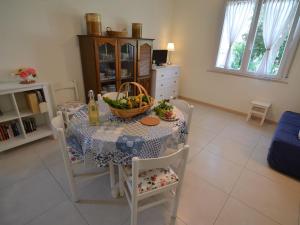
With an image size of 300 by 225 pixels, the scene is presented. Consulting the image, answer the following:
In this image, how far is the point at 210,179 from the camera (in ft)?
5.87

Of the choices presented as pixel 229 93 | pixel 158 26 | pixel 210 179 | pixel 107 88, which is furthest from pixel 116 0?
pixel 210 179

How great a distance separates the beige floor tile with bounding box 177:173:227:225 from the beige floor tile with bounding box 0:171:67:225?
1102mm

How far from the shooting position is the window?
2637 mm

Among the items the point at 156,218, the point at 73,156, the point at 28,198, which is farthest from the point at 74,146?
the point at 156,218

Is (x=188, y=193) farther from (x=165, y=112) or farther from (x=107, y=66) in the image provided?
(x=107, y=66)

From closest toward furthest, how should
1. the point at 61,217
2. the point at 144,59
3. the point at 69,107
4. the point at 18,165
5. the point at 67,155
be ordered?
the point at 67,155 → the point at 61,217 → the point at 18,165 → the point at 69,107 → the point at 144,59

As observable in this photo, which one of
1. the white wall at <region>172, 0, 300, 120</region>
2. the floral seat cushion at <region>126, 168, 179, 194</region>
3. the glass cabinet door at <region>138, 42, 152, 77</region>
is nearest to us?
the floral seat cushion at <region>126, 168, 179, 194</region>

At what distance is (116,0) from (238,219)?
135 inches

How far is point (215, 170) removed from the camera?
192 cm

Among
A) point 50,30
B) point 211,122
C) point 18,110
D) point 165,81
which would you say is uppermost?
point 50,30

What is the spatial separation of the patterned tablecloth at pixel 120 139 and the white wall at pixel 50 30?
5.00 ft

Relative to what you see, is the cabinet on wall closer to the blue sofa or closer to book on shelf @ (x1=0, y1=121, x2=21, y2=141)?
book on shelf @ (x1=0, y1=121, x2=21, y2=141)

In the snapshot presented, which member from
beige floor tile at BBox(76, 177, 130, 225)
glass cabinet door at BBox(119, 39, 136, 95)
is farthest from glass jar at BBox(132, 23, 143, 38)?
beige floor tile at BBox(76, 177, 130, 225)

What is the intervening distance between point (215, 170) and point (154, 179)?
1.07 metres
